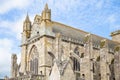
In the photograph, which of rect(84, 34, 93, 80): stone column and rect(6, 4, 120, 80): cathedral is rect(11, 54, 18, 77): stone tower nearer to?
rect(6, 4, 120, 80): cathedral

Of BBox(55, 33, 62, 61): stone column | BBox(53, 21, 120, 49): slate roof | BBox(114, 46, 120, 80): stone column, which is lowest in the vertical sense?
BBox(114, 46, 120, 80): stone column

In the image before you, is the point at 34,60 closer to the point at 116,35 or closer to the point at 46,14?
the point at 46,14

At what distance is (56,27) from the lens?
153 feet

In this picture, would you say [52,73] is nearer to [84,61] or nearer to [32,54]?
[84,61]

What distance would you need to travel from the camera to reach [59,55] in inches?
1571

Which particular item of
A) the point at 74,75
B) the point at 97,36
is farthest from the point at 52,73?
the point at 97,36

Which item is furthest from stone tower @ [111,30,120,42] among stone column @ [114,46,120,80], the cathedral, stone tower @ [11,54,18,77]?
stone tower @ [11,54,18,77]

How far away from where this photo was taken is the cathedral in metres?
36.3

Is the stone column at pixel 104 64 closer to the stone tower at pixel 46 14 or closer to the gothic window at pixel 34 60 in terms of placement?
the stone tower at pixel 46 14

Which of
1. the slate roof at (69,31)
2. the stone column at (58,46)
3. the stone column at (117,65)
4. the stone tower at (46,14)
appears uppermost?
the stone tower at (46,14)

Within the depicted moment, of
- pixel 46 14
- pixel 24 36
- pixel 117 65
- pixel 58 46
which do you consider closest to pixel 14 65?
pixel 24 36

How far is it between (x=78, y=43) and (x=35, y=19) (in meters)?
8.57

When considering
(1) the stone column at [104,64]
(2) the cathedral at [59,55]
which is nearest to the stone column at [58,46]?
(2) the cathedral at [59,55]

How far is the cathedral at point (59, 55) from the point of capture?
36.3 metres
